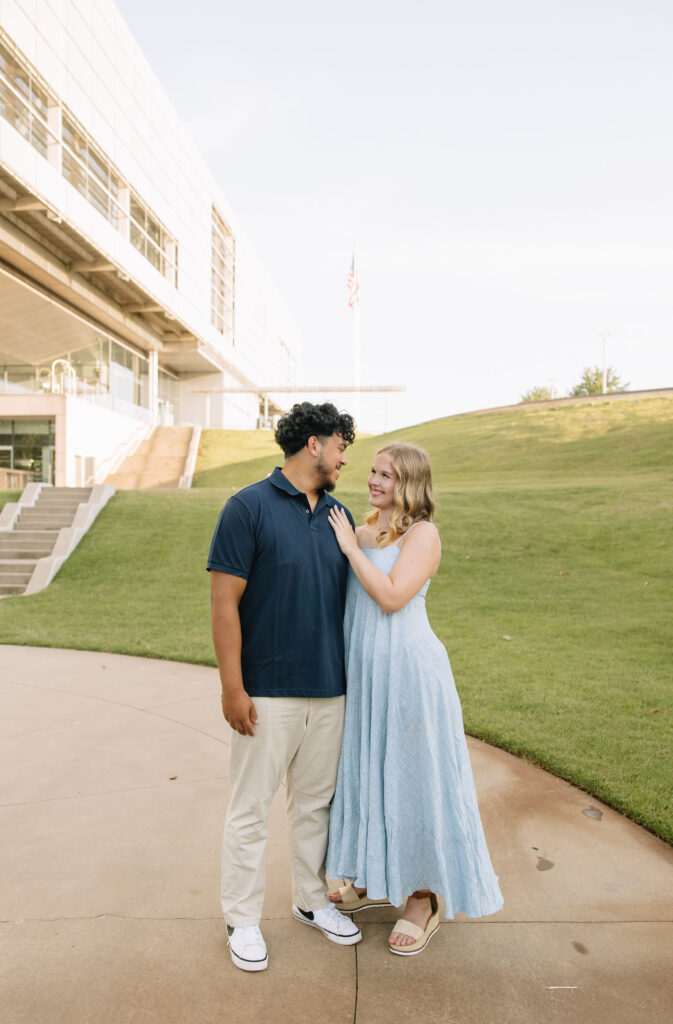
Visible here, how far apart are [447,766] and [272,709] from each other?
27.5 inches

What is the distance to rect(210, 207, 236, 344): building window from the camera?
4719 centimetres

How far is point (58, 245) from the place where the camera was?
26.9m

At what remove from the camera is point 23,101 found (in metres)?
23.2

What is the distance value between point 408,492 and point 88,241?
2657 centimetres

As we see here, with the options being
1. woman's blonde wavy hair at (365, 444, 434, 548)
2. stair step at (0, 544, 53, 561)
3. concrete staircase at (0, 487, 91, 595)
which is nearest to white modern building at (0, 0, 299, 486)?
concrete staircase at (0, 487, 91, 595)

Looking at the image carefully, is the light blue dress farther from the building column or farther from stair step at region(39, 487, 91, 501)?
the building column

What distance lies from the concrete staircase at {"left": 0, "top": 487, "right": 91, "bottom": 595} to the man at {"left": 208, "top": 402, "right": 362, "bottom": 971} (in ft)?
35.7

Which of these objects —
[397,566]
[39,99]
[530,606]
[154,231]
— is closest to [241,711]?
[397,566]

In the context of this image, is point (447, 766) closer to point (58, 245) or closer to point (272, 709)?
point (272, 709)

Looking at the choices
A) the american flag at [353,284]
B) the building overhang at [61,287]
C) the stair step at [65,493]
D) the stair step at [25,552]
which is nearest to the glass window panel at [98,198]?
the building overhang at [61,287]

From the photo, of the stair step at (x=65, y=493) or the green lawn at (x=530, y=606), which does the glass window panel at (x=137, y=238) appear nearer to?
the green lawn at (x=530, y=606)

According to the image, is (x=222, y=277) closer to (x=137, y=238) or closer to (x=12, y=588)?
(x=137, y=238)

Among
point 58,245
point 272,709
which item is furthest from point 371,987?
point 58,245

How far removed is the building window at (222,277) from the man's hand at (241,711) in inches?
1833
